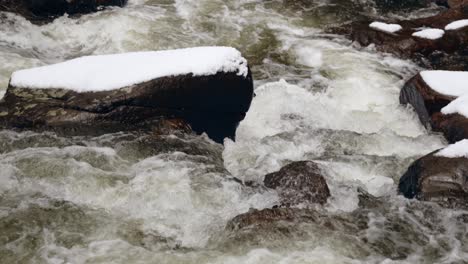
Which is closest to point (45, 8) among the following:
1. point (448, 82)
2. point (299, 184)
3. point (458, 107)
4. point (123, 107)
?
point (123, 107)

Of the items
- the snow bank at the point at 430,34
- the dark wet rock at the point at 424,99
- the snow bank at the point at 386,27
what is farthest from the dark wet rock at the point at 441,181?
the snow bank at the point at 386,27

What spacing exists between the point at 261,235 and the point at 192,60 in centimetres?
288

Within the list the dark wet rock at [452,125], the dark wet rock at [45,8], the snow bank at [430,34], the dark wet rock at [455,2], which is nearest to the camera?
the dark wet rock at [452,125]

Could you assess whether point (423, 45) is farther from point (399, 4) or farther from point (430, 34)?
point (399, 4)

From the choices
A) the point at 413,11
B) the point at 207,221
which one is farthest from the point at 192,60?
the point at 413,11

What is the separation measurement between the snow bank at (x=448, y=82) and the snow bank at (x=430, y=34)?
227cm

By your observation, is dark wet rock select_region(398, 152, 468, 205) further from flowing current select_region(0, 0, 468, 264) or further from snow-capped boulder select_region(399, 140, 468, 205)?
flowing current select_region(0, 0, 468, 264)

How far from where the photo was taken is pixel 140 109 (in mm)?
6641

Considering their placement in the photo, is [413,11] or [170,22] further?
[413,11]

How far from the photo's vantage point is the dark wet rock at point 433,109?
7.18 meters

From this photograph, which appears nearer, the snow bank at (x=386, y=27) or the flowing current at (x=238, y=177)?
the flowing current at (x=238, y=177)

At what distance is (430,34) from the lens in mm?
10391

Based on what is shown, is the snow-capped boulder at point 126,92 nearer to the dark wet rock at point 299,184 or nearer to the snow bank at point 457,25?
the dark wet rock at point 299,184

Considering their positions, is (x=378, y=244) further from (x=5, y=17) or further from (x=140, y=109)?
(x=5, y=17)
